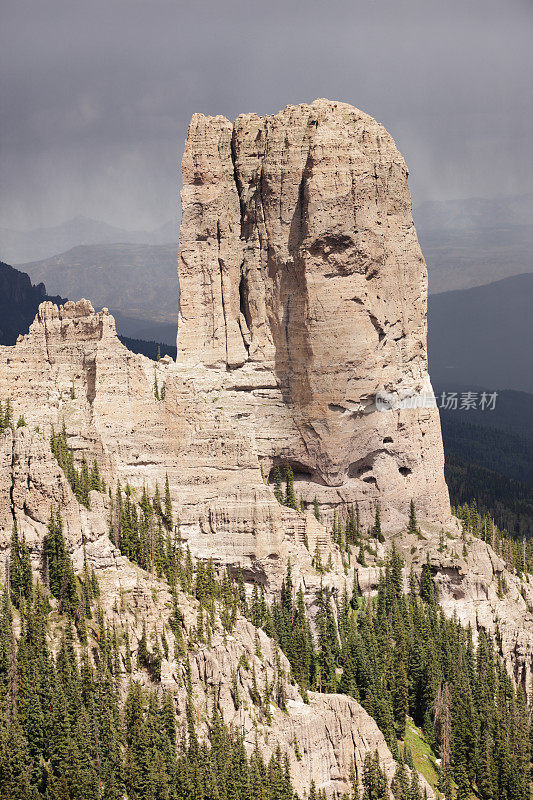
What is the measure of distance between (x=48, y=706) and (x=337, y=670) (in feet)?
89.8

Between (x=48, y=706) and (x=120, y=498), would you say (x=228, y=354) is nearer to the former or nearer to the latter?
(x=120, y=498)

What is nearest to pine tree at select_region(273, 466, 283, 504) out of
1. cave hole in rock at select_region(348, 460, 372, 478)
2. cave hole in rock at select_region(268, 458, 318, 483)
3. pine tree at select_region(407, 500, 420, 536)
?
cave hole in rock at select_region(268, 458, 318, 483)

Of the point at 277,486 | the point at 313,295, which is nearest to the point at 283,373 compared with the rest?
the point at 313,295

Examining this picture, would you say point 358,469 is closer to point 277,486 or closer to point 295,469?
point 295,469

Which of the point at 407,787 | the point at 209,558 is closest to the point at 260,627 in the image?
the point at 209,558

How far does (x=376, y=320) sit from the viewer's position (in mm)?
107062

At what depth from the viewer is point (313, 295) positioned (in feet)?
343

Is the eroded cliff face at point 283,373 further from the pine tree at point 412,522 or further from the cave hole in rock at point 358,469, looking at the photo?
the pine tree at point 412,522

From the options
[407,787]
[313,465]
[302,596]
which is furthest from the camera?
[313,465]

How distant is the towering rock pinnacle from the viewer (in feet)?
345

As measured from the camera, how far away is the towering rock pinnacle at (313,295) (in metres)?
105

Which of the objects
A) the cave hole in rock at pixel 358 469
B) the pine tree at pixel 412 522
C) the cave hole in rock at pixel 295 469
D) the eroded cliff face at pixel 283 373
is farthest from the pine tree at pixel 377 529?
the cave hole in rock at pixel 295 469

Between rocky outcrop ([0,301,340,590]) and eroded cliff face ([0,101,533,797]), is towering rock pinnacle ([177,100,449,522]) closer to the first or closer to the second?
eroded cliff face ([0,101,533,797])

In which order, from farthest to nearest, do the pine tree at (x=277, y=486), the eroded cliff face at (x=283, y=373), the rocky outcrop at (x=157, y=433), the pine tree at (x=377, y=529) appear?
the pine tree at (x=377, y=529) → the pine tree at (x=277, y=486) → the eroded cliff face at (x=283, y=373) → the rocky outcrop at (x=157, y=433)
